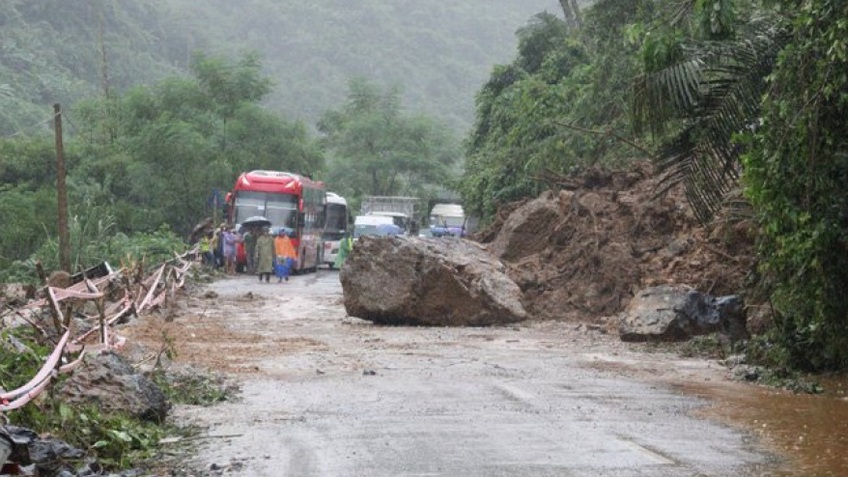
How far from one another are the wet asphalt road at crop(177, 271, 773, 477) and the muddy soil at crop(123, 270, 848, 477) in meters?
0.02

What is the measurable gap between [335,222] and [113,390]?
4259 cm

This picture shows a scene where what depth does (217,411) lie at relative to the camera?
11.4m

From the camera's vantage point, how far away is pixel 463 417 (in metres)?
10.6

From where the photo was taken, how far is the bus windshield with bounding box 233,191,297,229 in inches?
1656

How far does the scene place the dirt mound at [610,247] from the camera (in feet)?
65.2

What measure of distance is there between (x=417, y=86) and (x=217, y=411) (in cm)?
12102

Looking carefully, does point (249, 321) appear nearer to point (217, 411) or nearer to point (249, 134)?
point (217, 411)

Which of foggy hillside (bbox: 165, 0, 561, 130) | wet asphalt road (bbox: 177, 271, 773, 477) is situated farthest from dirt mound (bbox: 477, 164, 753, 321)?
foggy hillside (bbox: 165, 0, 561, 130)

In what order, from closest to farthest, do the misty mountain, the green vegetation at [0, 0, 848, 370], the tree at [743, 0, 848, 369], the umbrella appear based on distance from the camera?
the tree at [743, 0, 848, 369] → the green vegetation at [0, 0, 848, 370] → the umbrella → the misty mountain

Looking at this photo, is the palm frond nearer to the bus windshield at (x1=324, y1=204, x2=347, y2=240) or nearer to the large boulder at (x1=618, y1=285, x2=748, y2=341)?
the large boulder at (x1=618, y1=285, x2=748, y2=341)

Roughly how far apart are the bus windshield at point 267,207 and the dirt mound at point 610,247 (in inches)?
686

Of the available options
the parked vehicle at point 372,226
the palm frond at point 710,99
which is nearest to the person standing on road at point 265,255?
the parked vehicle at point 372,226

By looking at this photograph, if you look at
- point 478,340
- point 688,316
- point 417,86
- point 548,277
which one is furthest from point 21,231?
point 417,86

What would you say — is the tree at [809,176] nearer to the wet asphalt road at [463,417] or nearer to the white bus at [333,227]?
the wet asphalt road at [463,417]
